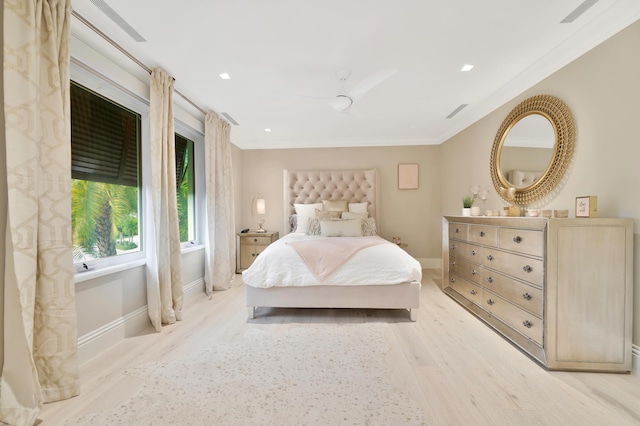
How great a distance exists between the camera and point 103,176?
7.90 feet

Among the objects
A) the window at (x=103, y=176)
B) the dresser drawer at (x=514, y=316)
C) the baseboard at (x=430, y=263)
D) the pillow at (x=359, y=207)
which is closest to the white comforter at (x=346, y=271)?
the dresser drawer at (x=514, y=316)

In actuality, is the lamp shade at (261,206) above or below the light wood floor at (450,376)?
above

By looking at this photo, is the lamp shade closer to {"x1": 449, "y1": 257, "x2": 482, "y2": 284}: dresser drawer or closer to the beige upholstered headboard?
the beige upholstered headboard

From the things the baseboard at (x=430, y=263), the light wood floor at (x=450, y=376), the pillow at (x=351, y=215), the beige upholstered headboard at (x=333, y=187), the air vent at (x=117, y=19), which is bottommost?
the light wood floor at (x=450, y=376)

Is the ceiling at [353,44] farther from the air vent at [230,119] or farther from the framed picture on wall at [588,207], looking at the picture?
the framed picture on wall at [588,207]

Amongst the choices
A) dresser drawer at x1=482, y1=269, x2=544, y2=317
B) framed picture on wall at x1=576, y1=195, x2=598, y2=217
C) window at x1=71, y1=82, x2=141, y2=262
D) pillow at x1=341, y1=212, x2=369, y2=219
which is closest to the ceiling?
window at x1=71, y1=82, x2=141, y2=262

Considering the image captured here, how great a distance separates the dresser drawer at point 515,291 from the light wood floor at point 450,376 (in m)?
0.38

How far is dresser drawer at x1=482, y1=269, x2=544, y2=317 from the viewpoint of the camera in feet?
6.91

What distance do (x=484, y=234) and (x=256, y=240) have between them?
3491 millimetres

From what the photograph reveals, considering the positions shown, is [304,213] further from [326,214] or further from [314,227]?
[314,227]

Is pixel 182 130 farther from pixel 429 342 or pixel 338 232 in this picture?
pixel 429 342

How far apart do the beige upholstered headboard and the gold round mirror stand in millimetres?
2098

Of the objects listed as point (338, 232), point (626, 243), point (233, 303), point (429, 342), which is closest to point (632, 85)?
point (626, 243)

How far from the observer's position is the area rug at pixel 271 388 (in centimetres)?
150
